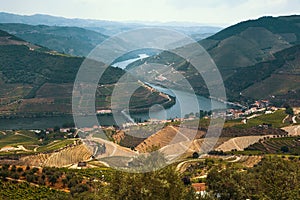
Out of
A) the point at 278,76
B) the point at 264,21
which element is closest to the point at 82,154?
the point at 278,76

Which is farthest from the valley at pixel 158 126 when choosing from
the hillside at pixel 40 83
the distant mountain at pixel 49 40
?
the distant mountain at pixel 49 40

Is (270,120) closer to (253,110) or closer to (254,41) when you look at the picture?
(253,110)

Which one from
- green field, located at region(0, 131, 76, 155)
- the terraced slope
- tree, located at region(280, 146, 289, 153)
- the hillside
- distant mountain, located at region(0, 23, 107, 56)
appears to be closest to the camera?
the terraced slope

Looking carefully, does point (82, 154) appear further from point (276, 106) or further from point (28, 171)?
point (276, 106)

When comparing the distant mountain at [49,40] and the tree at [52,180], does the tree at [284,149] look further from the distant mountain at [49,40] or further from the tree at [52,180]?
the distant mountain at [49,40]

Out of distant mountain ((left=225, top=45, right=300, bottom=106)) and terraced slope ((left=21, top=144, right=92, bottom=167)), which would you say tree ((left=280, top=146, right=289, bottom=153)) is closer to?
terraced slope ((left=21, top=144, right=92, bottom=167))

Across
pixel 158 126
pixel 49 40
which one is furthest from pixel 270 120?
pixel 49 40

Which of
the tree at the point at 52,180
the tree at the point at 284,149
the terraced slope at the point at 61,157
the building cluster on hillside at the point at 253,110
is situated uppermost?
the tree at the point at 52,180

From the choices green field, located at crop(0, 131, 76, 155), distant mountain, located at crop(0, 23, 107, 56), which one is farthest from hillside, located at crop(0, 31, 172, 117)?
distant mountain, located at crop(0, 23, 107, 56)

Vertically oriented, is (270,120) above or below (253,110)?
above

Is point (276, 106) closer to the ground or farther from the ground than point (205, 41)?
closer to the ground

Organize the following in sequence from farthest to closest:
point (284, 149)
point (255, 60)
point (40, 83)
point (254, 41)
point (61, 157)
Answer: point (254, 41) → point (255, 60) → point (40, 83) → point (284, 149) → point (61, 157)
